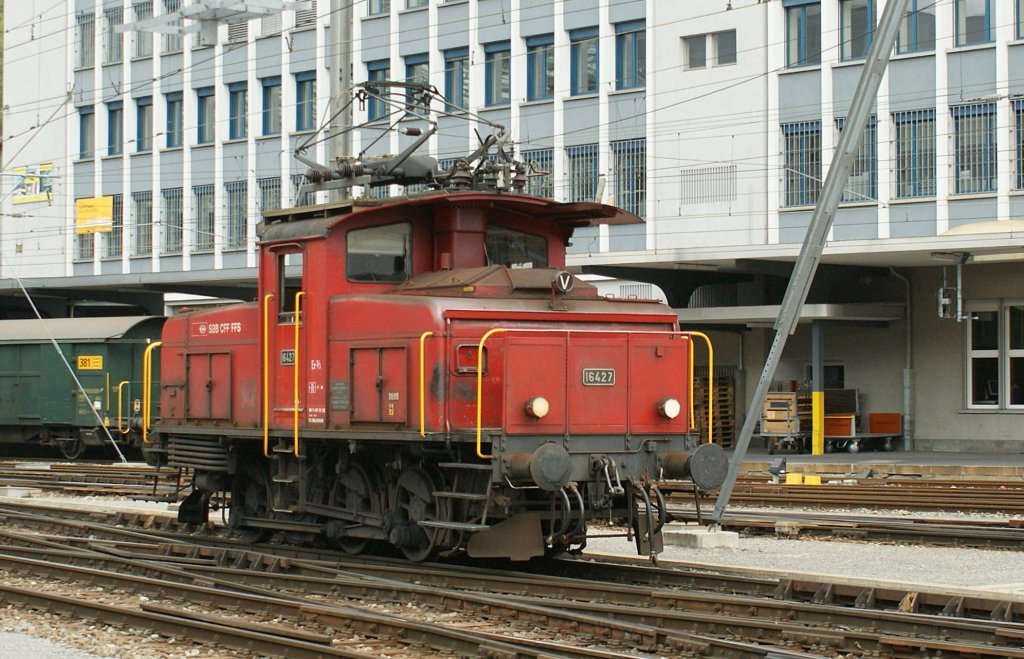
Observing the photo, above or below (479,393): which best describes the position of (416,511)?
below

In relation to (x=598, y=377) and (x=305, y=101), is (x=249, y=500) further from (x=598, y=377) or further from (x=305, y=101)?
(x=305, y=101)

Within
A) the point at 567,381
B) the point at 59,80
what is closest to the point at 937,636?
the point at 567,381

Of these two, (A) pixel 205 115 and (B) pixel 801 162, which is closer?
(B) pixel 801 162

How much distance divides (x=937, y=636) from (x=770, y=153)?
89.2 ft

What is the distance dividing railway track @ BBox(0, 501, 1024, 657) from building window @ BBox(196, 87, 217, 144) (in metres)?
35.9

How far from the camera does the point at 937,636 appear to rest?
9.54m

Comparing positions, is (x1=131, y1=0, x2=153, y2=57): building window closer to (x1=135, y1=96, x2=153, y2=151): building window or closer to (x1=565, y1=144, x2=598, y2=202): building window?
(x1=135, y1=96, x2=153, y2=151): building window

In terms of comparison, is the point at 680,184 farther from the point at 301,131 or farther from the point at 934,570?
the point at 934,570

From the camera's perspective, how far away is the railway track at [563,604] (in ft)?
30.7

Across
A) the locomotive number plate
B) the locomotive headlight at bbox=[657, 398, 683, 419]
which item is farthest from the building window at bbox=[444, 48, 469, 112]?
the locomotive number plate

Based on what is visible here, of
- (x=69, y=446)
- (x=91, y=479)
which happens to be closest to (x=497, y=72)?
(x=69, y=446)

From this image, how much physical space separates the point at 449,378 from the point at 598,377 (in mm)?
1336

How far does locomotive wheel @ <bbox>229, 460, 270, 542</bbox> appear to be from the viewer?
1482 centimetres

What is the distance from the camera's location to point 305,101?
46.2m
